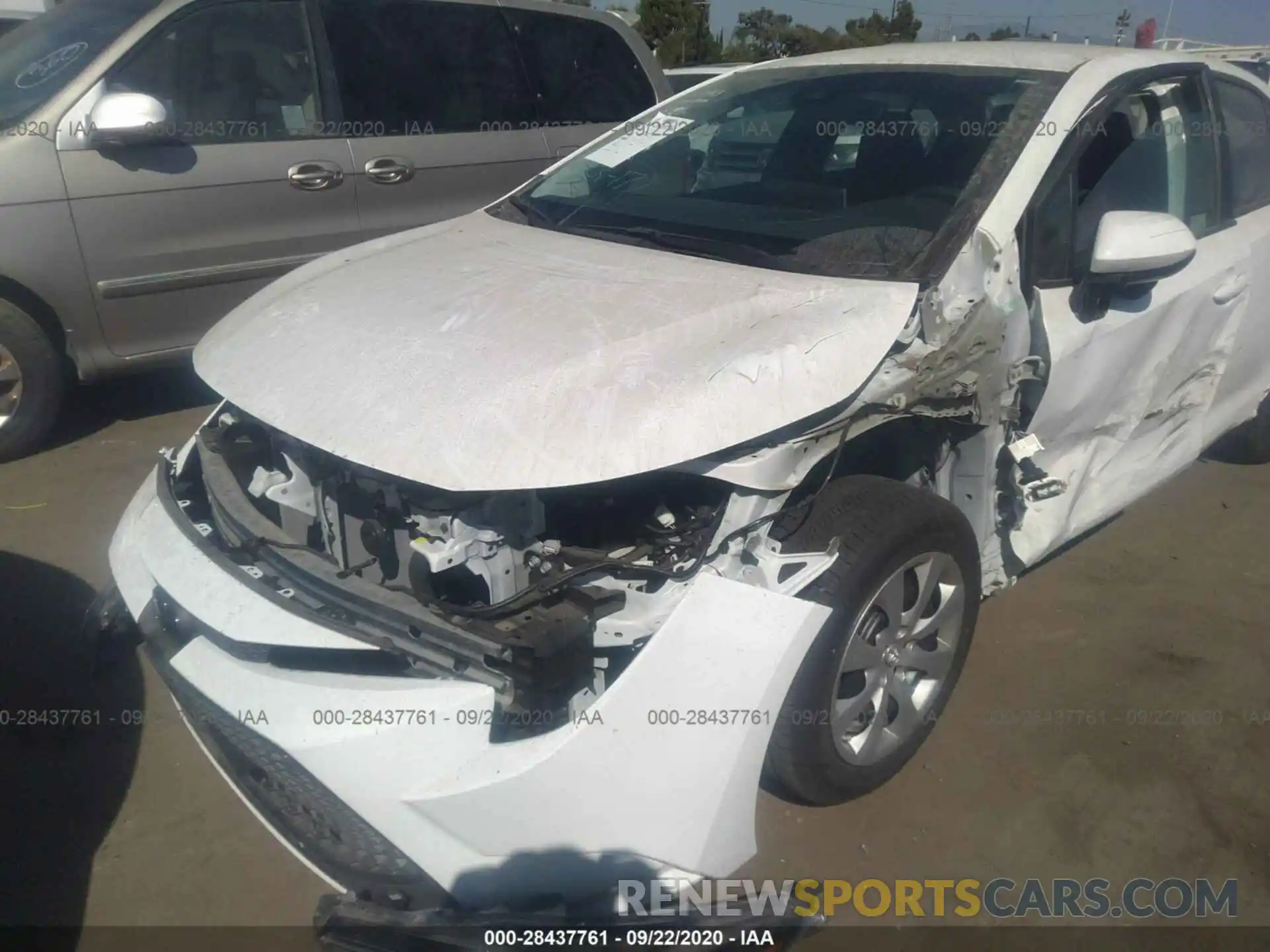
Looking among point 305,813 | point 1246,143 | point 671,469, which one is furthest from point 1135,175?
point 305,813

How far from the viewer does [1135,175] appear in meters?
2.93

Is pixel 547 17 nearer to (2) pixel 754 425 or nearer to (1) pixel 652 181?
(1) pixel 652 181

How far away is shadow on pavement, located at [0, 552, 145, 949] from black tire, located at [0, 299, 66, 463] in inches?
45.2

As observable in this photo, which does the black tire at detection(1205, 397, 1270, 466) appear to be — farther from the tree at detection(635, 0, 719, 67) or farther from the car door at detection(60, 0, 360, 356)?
the tree at detection(635, 0, 719, 67)

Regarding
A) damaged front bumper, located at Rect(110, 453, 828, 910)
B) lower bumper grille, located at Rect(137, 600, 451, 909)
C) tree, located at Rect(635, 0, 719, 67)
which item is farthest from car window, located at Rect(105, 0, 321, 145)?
tree, located at Rect(635, 0, 719, 67)

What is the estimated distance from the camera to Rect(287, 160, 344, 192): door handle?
448 cm

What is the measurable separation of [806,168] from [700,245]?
60cm

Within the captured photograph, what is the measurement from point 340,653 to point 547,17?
4476mm

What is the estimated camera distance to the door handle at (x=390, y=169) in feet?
15.4

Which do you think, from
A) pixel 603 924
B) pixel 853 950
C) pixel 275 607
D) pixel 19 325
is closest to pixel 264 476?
pixel 275 607

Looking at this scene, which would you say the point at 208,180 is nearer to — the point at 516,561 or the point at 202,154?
the point at 202,154

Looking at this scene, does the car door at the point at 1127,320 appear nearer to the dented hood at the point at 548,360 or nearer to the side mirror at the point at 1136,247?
the side mirror at the point at 1136,247

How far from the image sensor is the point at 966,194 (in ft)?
8.18

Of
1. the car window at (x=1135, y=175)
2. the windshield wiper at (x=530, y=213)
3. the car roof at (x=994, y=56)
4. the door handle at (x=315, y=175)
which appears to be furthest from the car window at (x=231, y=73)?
the car window at (x=1135, y=175)
